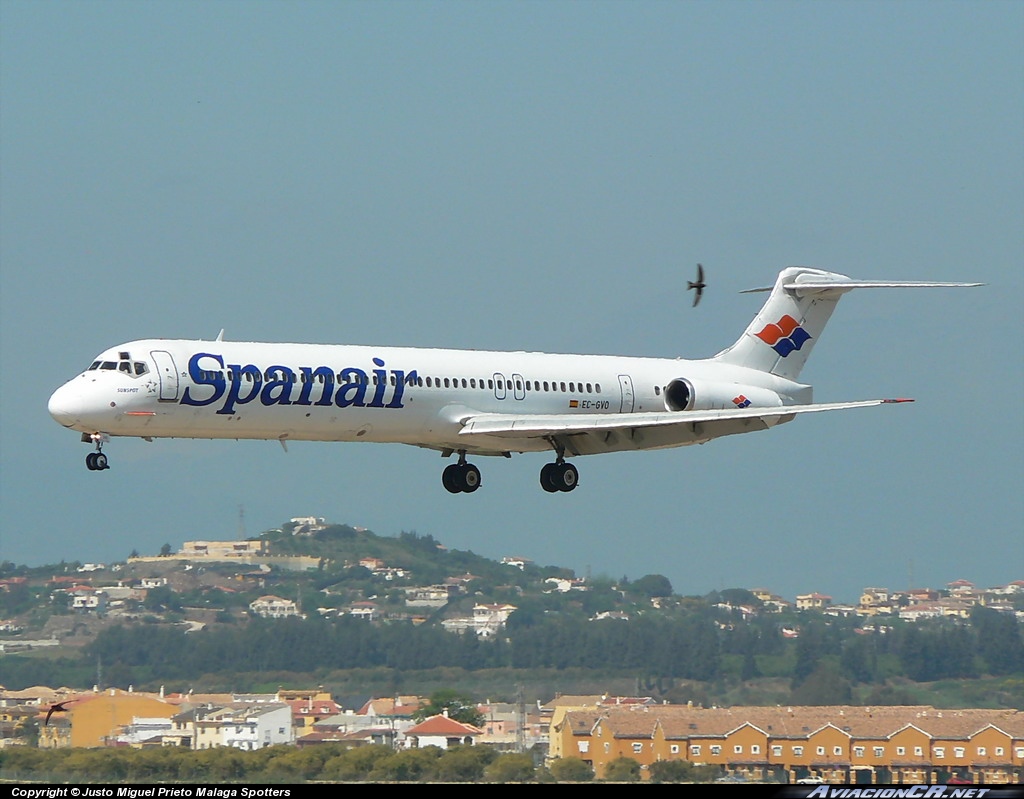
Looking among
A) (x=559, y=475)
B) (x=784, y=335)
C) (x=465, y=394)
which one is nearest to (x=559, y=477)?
(x=559, y=475)

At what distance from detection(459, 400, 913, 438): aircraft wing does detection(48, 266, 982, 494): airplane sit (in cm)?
5

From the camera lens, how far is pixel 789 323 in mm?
64062

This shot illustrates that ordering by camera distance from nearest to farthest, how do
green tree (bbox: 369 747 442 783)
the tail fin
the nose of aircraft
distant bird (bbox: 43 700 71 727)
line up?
1. green tree (bbox: 369 747 442 783)
2. distant bird (bbox: 43 700 71 727)
3. the nose of aircraft
4. the tail fin

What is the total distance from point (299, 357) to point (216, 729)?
35.1 feet

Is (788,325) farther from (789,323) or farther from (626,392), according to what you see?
(626,392)

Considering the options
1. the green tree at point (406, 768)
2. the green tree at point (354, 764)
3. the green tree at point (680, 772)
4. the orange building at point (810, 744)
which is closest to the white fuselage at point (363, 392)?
the orange building at point (810, 744)

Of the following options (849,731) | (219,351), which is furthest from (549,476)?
(849,731)

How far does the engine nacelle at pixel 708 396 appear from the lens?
198 feet

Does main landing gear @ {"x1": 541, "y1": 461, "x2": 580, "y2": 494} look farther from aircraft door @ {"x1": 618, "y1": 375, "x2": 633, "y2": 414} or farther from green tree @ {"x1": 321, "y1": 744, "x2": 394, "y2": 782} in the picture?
green tree @ {"x1": 321, "y1": 744, "x2": 394, "y2": 782}

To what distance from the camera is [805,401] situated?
63281mm

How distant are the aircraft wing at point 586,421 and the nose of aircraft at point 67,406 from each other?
1059 cm

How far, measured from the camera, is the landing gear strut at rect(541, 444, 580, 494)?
5847 centimetres

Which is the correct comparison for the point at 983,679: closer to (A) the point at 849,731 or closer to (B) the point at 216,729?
(A) the point at 849,731

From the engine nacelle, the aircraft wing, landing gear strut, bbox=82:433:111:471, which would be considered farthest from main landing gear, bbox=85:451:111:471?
the engine nacelle
